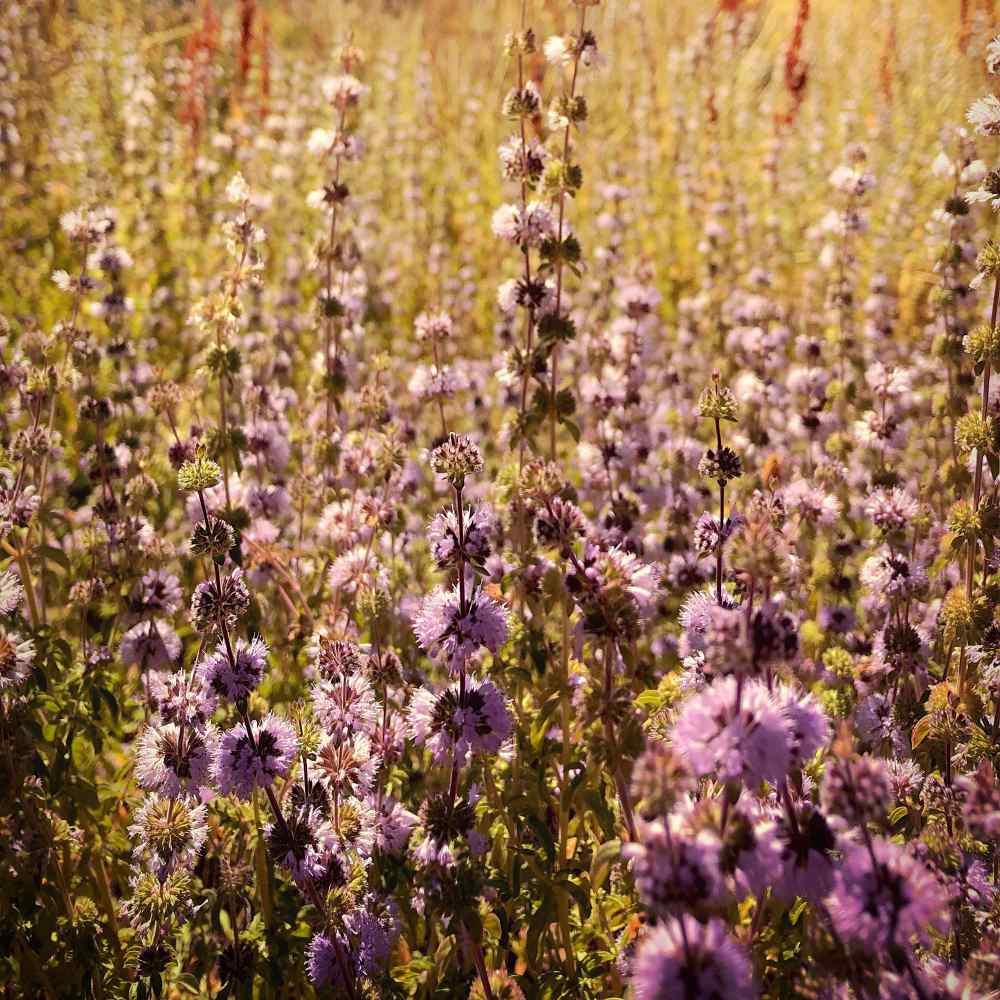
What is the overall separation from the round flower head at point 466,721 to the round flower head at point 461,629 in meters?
0.09

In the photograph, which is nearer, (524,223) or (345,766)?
(345,766)

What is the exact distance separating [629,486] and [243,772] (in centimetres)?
282

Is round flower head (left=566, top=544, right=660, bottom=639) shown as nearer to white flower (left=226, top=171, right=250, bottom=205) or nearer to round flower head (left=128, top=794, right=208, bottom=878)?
round flower head (left=128, top=794, right=208, bottom=878)

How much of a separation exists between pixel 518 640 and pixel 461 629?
56 cm

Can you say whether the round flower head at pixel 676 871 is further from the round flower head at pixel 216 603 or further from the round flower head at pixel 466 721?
the round flower head at pixel 216 603

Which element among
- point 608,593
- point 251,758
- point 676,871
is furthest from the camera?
point 251,758

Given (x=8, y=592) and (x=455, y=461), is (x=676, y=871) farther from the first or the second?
(x=8, y=592)

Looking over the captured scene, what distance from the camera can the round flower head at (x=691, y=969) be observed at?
132 cm

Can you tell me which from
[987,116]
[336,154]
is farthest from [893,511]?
[336,154]

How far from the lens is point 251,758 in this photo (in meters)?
2.41

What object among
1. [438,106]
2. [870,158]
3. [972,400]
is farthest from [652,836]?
[438,106]

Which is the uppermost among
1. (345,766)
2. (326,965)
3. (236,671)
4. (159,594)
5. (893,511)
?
(893,511)

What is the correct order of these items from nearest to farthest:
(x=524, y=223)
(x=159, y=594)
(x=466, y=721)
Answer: (x=466, y=721) → (x=524, y=223) → (x=159, y=594)

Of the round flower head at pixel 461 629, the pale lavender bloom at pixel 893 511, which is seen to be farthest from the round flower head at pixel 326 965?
the pale lavender bloom at pixel 893 511
